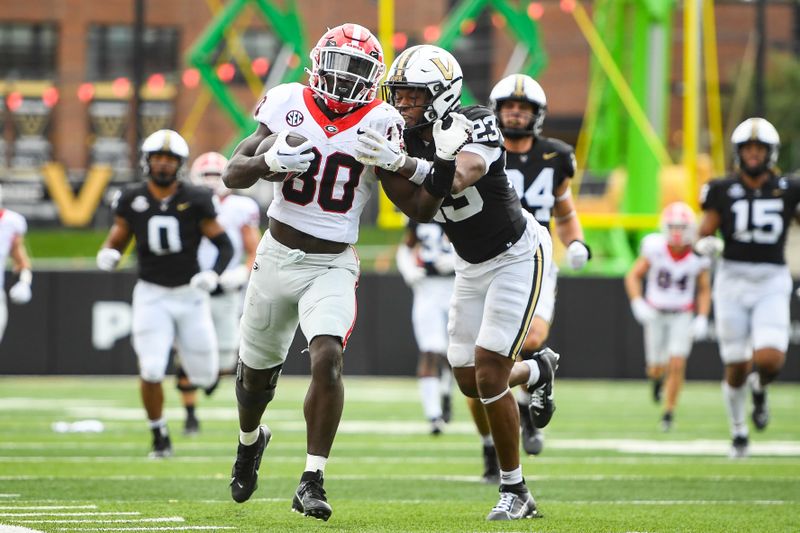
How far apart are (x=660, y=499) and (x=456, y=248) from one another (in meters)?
1.68

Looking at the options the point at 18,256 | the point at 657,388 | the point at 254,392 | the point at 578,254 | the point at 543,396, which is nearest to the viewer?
the point at 254,392

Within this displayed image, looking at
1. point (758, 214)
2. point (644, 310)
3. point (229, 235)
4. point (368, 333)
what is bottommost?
point (368, 333)

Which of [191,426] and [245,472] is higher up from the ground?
[245,472]

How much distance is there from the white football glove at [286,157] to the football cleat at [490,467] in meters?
2.66

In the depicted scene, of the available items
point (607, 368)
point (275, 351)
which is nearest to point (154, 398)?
point (275, 351)

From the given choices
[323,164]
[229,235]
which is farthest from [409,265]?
[323,164]

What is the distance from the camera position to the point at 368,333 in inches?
682

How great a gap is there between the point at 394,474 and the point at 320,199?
2.74 m

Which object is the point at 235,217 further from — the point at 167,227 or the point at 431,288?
the point at 167,227

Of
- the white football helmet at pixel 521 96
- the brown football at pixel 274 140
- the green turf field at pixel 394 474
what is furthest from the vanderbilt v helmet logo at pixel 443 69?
the green turf field at pixel 394 474

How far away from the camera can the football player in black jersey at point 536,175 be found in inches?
318

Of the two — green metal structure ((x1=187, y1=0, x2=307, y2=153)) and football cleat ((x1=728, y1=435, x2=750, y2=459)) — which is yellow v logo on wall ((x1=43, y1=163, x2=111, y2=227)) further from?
football cleat ((x1=728, y1=435, x2=750, y2=459))

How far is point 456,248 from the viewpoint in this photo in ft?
22.0

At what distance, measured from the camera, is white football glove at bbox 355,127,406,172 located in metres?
5.73
